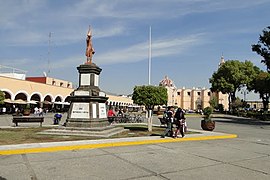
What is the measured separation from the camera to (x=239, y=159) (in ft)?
27.7

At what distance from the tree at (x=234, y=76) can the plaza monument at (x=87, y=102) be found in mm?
50617

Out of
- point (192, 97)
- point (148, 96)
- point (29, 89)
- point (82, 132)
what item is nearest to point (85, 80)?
point (82, 132)

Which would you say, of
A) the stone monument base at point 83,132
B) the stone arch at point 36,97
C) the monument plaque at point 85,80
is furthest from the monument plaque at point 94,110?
the stone arch at point 36,97

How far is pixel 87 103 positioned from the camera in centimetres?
1469

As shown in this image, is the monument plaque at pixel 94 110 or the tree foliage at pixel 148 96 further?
the tree foliage at pixel 148 96

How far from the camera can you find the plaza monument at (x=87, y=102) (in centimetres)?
1434

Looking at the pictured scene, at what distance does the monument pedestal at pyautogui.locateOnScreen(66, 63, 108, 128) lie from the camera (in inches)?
564

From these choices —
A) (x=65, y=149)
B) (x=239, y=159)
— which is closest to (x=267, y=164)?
(x=239, y=159)

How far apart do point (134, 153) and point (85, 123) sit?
5.73 m

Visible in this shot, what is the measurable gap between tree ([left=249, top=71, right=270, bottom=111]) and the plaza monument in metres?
35.8

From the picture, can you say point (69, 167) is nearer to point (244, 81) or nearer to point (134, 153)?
point (134, 153)

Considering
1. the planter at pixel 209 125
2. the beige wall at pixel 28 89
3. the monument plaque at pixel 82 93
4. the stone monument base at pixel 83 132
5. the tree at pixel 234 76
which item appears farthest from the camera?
the tree at pixel 234 76

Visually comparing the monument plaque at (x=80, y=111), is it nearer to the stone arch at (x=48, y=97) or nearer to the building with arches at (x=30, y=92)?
the building with arches at (x=30, y=92)

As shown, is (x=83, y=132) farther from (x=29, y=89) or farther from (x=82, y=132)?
(x=29, y=89)
